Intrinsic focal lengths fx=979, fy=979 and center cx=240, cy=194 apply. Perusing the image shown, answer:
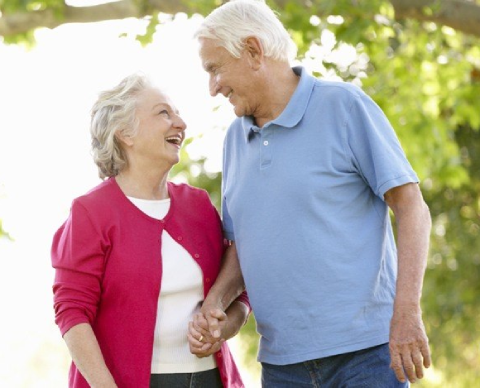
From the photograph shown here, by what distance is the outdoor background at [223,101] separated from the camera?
5.10 metres

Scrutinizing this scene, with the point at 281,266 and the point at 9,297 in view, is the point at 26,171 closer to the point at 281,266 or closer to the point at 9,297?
the point at 9,297

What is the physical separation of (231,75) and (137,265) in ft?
1.87

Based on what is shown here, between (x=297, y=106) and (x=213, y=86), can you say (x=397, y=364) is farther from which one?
(x=213, y=86)

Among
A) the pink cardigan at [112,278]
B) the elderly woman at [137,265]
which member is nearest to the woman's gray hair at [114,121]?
the elderly woman at [137,265]

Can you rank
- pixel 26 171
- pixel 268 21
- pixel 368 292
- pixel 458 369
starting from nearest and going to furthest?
pixel 368 292
pixel 268 21
pixel 26 171
pixel 458 369

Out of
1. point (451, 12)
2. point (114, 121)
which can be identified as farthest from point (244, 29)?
point (451, 12)

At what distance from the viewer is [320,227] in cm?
248

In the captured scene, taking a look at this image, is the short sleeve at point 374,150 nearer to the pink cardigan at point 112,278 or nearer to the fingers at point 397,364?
the fingers at point 397,364

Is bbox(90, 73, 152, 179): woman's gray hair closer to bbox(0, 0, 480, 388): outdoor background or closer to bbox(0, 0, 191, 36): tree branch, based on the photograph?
bbox(0, 0, 480, 388): outdoor background

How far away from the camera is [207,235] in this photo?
2.81 m

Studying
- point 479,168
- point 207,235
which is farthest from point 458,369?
point 207,235

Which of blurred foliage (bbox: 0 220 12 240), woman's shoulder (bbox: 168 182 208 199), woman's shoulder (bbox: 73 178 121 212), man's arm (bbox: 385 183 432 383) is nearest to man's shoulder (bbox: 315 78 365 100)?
man's arm (bbox: 385 183 432 383)

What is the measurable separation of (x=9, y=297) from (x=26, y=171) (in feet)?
9.16

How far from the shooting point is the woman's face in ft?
8.98
